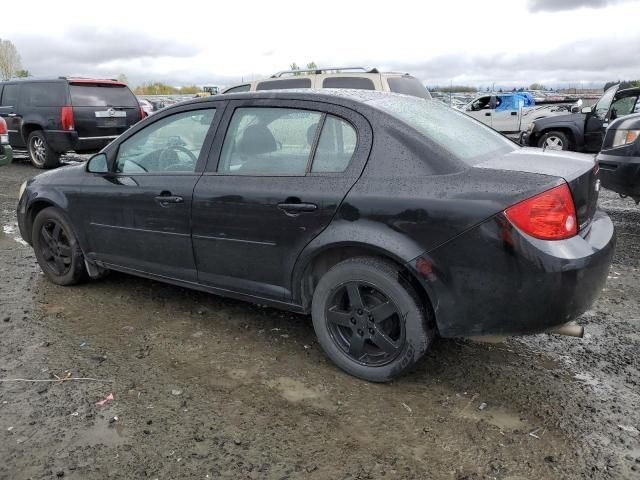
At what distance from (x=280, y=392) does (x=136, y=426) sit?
768mm

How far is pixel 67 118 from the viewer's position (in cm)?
1133

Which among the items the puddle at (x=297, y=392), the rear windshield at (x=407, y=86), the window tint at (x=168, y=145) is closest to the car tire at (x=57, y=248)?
the window tint at (x=168, y=145)

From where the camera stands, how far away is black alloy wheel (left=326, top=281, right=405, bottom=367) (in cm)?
301

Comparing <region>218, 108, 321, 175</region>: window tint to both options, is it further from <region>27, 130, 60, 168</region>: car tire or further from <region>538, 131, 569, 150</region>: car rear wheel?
<region>538, 131, 569, 150</region>: car rear wheel

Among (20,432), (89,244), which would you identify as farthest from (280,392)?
(89,244)

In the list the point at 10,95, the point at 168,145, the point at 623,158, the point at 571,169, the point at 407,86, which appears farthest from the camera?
the point at 10,95

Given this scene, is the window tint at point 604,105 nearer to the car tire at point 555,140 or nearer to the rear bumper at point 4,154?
the car tire at point 555,140

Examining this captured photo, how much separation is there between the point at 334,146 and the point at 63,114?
32.8ft

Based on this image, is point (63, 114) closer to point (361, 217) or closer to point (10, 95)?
point (10, 95)

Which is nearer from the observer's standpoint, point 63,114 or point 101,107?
point 63,114

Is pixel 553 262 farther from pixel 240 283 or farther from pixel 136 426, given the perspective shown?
pixel 136 426

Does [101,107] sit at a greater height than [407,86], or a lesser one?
lesser

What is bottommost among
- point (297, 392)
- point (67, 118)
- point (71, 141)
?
A: point (297, 392)

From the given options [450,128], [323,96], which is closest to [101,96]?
[323,96]
